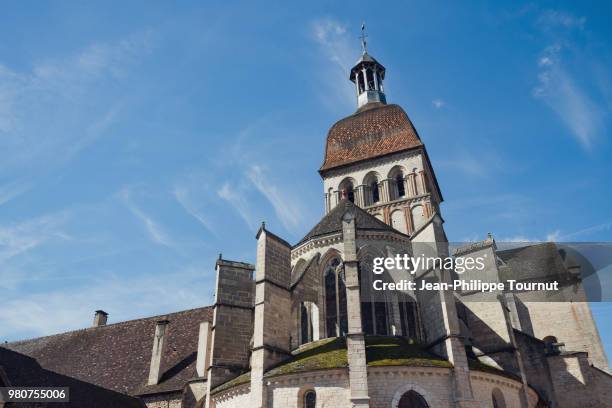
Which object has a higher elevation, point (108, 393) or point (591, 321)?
point (591, 321)

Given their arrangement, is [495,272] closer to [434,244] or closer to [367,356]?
[434,244]

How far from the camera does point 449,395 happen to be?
13.4 m

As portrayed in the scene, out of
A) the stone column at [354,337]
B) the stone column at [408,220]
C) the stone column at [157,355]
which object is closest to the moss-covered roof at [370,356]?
the stone column at [354,337]

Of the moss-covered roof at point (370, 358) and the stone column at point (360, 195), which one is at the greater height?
the stone column at point (360, 195)

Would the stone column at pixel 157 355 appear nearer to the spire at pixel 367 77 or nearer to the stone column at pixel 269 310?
the stone column at pixel 269 310

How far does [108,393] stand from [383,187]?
17091 millimetres

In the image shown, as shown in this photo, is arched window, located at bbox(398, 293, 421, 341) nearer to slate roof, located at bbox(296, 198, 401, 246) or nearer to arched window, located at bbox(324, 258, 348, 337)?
arched window, located at bbox(324, 258, 348, 337)

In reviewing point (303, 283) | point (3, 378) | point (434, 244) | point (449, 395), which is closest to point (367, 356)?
point (449, 395)

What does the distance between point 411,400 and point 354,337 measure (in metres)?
2.26

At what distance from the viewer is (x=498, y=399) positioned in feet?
47.6

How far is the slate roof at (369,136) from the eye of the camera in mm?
28827

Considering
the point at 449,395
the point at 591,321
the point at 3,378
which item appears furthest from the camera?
the point at 591,321

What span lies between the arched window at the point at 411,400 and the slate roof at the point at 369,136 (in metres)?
16.9

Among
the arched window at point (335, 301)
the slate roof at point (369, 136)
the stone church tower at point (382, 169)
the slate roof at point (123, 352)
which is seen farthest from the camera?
the slate roof at point (369, 136)
